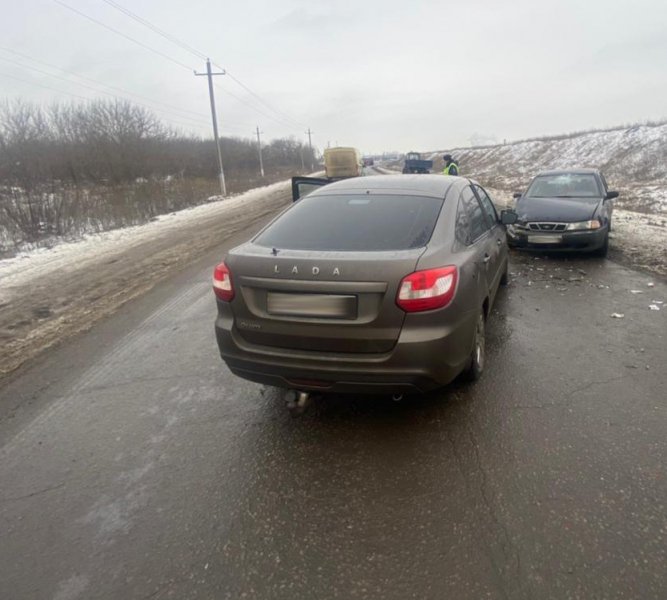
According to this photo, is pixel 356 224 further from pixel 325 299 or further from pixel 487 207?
pixel 487 207

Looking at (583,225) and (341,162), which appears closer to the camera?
(583,225)

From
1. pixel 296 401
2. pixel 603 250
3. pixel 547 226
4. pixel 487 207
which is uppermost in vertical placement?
pixel 487 207

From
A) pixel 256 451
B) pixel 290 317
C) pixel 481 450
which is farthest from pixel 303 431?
pixel 481 450

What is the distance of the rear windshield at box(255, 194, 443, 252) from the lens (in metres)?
3.10

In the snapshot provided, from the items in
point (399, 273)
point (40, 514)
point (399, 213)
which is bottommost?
point (40, 514)

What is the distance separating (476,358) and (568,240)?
5.19 meters

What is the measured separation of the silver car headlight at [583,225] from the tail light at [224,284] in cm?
664

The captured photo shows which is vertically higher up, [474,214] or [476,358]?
[474,214]

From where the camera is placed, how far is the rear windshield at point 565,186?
9047 mm

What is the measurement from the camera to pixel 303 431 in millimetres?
3174

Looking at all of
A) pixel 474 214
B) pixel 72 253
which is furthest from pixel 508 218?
pixel 72 253

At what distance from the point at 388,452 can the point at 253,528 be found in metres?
0.96

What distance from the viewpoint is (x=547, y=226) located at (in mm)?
7879

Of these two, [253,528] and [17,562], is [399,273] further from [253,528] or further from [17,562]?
[17,562]
